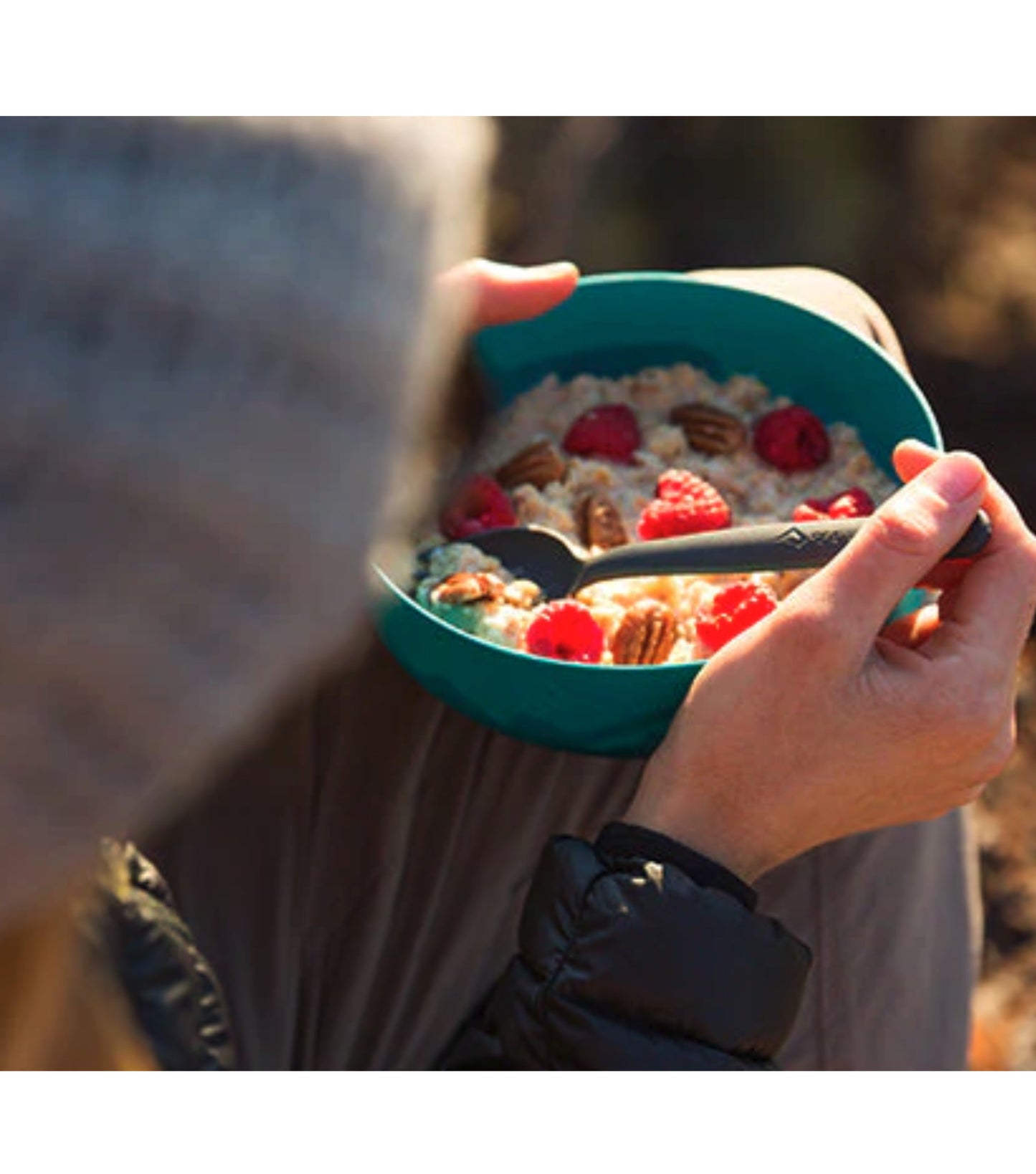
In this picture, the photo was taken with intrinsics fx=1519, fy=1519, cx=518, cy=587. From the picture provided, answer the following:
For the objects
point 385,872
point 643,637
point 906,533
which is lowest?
point 385,872

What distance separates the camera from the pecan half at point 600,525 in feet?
3.34

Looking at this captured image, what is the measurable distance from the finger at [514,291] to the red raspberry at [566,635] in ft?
0.79

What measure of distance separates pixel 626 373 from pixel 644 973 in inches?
18.9

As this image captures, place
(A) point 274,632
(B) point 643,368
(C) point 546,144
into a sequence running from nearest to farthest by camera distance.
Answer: (A) point 274,632 < (B) point 643,368 < (C) point 546,144

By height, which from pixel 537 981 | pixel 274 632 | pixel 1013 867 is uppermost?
pixel 274 632

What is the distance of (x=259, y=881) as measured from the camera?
0.96m

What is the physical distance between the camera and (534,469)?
3.48 feet

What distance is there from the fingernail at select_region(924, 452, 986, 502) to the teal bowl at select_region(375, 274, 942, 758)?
0.33 ft

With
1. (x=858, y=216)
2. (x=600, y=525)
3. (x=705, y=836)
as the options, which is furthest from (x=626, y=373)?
(x=858, y=216)

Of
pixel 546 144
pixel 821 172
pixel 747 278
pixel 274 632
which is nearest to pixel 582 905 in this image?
pixel 274 632

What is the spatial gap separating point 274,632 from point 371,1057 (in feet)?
1.82

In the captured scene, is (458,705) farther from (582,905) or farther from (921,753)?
(921,753)

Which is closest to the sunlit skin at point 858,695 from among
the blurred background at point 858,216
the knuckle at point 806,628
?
the knuckle at point 806,628

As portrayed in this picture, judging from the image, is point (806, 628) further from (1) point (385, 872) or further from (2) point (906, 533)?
(1) point (385, 872)
